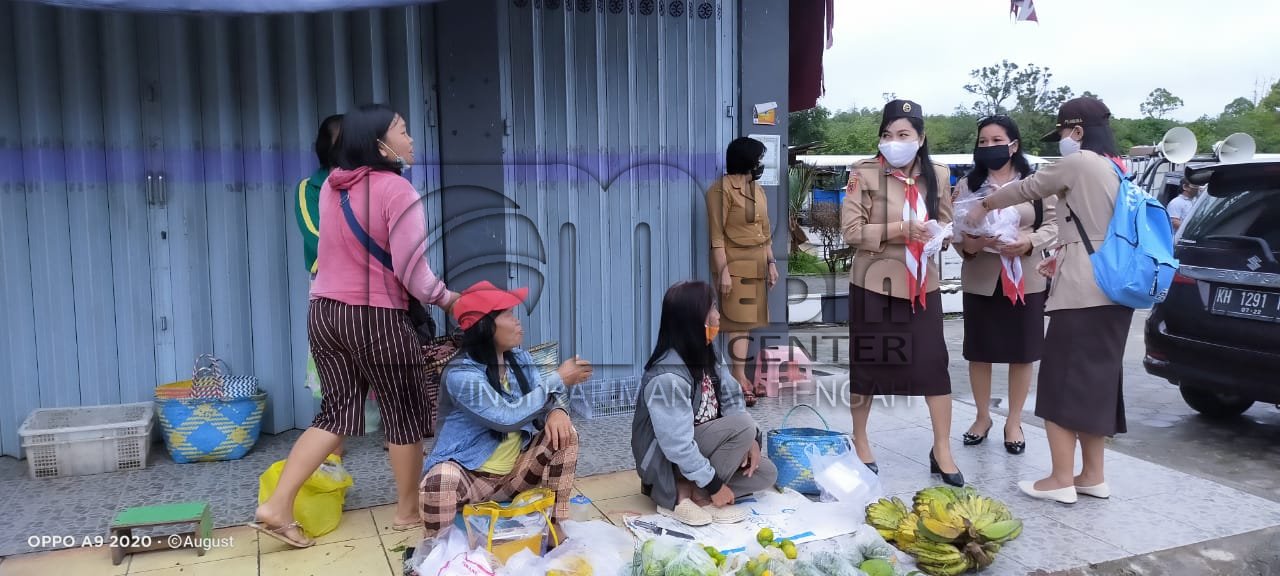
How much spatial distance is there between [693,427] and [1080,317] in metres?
1.82

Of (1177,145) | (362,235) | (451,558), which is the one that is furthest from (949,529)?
(1177,145)

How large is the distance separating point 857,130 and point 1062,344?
3231 cm

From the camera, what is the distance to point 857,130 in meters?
34.5

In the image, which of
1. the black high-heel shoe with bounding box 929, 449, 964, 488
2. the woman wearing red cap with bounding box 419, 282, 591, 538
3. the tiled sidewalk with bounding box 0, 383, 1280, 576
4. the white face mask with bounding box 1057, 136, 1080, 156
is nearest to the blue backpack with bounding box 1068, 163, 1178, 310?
the white face mask with bounding box 1057, 136, 1080, 156

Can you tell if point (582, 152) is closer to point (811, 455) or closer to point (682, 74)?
point (682, 74)

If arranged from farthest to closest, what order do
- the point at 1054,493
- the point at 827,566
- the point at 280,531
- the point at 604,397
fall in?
the point at 604,397 → the point at 1054,493 → the point at 280,531 → the point at 827,566

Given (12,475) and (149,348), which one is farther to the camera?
(149,348)

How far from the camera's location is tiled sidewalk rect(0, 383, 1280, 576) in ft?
10.2

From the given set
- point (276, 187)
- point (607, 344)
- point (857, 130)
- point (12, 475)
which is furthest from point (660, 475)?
point (857, 130)

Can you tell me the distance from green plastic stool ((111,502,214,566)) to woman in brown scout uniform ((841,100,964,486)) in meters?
3.02

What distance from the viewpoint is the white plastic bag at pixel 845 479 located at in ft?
11.9

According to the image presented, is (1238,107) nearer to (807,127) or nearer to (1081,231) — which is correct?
(807,127)

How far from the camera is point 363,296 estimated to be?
320cm

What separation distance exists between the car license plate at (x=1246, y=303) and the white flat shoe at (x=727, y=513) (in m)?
3.21
